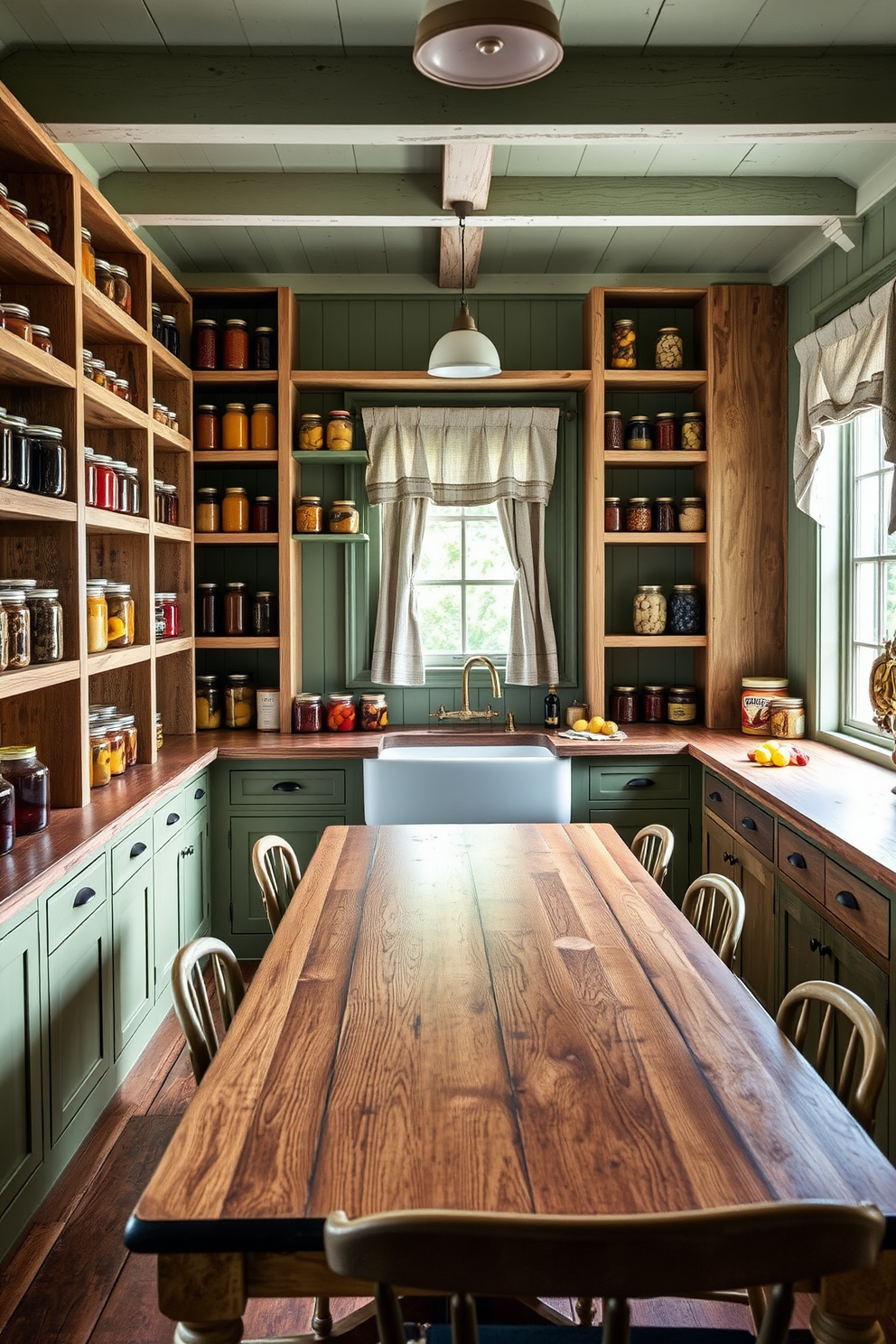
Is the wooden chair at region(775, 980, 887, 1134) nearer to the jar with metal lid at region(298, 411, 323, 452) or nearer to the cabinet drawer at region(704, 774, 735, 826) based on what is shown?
the cabinet drawer at region(704, 774, 735, 826)

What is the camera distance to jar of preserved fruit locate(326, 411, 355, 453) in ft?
14.7

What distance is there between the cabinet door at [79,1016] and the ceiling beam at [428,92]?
220 cm

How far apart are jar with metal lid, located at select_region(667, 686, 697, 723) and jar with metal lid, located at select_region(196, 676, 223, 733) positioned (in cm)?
203

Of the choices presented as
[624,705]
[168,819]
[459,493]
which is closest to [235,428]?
[459,493]

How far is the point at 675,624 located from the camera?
15.1 feet

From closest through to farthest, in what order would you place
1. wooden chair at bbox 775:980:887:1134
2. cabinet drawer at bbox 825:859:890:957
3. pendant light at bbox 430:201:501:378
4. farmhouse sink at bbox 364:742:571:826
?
wooden chair at bbox 775:980:887:1134 < cabinet drawer at bbox 825:859:890:957 < pendant light at bbox 430:201:501:378 < farmhouse sink at bbox 364:742:571:826

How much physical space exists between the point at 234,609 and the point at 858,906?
294 centimetres

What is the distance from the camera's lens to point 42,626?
278 centimetres

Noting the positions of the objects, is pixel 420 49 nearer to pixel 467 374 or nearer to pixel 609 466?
pixel 467 374

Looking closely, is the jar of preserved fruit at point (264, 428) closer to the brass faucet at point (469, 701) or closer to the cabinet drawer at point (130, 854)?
the brass faucet at point (469, 701)

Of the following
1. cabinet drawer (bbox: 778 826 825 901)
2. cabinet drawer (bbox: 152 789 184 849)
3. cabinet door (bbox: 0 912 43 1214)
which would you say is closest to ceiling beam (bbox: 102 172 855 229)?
cabinet drawer (bbox: 152 789 184 849)

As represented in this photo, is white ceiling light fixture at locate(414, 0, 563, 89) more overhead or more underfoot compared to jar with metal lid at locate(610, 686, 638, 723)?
more overhead

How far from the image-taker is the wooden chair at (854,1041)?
141 centimetres

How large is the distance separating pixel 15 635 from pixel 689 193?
107 inches
